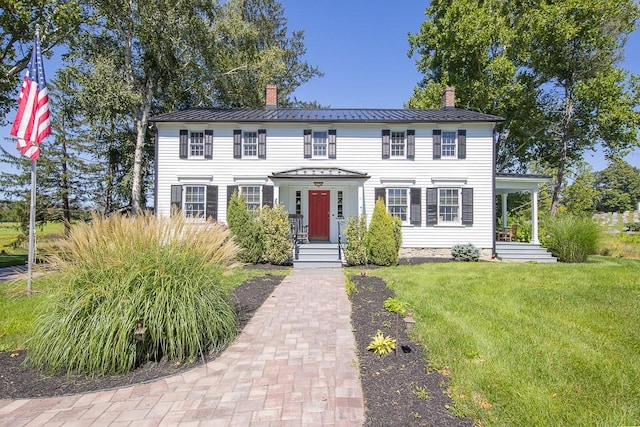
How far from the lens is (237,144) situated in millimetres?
13625

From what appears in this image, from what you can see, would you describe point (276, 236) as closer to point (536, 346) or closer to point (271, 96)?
point (271, 96)

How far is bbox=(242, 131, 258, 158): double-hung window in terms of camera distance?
13711 mm

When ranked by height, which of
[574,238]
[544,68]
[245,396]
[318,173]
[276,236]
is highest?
[544,68]

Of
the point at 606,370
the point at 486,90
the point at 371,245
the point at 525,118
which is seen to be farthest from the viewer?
the point at 525,118

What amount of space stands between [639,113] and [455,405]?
70.4 feet

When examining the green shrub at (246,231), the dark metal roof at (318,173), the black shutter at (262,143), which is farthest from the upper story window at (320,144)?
the green shrub at (246,231)

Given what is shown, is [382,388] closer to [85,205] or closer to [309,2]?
[309,2]

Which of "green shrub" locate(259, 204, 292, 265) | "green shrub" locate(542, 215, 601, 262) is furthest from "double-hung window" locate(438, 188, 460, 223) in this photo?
"green shrub" locate(259, 204, 292, 265)

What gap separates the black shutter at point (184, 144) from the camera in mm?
13539

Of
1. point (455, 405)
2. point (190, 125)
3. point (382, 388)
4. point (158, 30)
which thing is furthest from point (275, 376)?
point (158, 30)

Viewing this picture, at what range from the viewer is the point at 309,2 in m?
15.9

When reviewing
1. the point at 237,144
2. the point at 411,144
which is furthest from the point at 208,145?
the point at 411,144

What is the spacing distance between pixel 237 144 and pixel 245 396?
39.3 ft

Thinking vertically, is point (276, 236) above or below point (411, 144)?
below
